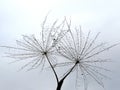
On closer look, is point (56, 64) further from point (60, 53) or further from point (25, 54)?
point (25, 54)

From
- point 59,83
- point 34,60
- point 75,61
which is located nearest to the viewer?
point 59,83

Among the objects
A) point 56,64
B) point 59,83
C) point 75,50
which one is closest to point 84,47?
point 75,50

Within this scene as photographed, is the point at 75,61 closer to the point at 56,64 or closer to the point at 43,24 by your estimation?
the point at 56,64

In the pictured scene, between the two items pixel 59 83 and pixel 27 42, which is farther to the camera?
pixel 27 42

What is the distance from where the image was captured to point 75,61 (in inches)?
727

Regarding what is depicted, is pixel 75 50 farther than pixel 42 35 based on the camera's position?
No

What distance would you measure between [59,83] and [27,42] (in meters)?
4.35

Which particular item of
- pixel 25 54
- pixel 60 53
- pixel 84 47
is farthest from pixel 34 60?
pixel 84 47

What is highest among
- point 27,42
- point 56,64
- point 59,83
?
point 27,42

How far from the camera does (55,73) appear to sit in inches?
686

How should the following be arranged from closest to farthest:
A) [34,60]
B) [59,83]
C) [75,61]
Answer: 1. [59,83]
2. [75,61]
3. [34,60]

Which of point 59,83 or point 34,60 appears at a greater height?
point 34,60

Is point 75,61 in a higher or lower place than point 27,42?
lower

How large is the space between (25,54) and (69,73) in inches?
144
